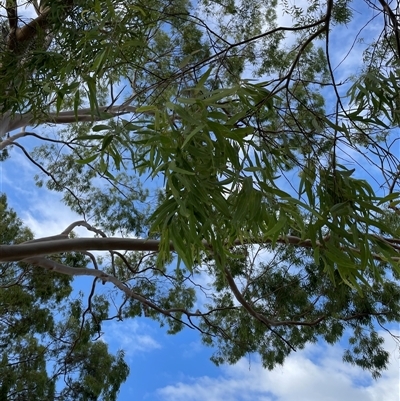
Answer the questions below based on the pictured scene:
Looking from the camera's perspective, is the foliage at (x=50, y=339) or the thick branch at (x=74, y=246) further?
the foliage at (x=50, y=339)

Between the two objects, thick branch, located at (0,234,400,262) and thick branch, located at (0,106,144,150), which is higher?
thick branch, located at (0,106,144,150)

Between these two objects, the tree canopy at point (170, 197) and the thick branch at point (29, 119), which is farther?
the thick branch at point (29, 119)

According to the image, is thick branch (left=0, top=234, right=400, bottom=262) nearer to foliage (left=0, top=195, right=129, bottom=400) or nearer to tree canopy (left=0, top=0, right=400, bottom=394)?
tree canopy (left=0, top=0, right=400, bottom=394)

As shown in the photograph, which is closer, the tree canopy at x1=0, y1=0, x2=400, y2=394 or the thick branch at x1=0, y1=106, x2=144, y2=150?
the tree canopy at x1=0, y1=0, x2=400, y2=394

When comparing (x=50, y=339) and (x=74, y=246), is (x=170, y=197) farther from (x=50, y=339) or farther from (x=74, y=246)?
(x=50, y=339)

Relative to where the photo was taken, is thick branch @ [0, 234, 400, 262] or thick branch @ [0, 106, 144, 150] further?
thick branch @ [0, 106, 144, 150]

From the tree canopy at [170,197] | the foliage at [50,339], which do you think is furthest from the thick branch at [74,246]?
the foliage at [50,339]

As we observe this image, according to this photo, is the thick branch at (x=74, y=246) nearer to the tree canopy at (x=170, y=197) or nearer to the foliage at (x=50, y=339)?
the tree canopy at (x=170, y=197)

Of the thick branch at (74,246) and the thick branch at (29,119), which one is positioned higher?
the thick branch at (29,119)

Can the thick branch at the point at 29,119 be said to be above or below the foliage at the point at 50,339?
above

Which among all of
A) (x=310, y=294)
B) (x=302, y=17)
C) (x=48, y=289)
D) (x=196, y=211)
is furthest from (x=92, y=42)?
(x=48, y=289)

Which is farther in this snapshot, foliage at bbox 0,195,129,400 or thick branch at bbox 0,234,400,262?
foliage at bbox 0,195,129,400

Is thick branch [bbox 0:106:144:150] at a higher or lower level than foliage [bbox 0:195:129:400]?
higher

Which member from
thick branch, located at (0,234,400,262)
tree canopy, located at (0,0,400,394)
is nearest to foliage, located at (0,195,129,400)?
tree canopy, located at (0,0,400,394)
